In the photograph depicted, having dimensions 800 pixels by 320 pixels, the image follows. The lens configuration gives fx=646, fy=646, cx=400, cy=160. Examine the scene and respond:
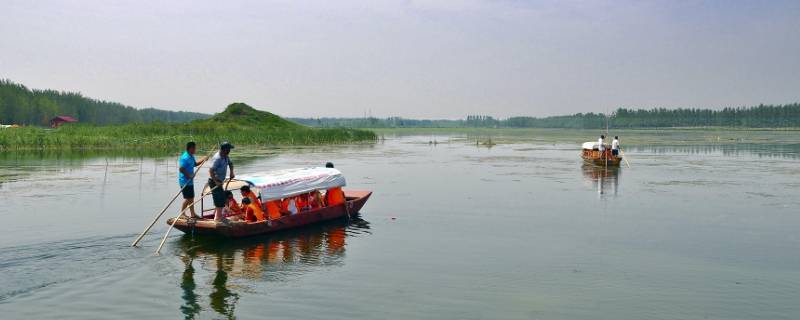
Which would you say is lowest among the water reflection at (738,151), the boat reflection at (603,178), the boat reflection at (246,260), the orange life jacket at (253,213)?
the boat reflection at (246,260)

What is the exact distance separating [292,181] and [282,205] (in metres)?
0.74

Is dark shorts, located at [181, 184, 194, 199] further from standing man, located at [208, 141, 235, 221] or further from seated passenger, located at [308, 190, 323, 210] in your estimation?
seated passenger, located at [308, 190, 323, 210]

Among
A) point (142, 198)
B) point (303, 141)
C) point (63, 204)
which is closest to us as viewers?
point (63, 204)

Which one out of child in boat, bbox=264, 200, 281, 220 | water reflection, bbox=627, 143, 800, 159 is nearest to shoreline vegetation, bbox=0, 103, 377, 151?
water reflection, bbox=627, 143, 800, 159

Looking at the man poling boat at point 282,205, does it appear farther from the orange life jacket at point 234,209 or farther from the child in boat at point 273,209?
the orange life jacket at point 234,209

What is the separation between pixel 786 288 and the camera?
38.4ft

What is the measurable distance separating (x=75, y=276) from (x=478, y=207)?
1329cm

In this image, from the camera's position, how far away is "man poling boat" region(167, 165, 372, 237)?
14891 millimetres

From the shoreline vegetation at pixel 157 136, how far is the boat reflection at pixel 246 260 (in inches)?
1629

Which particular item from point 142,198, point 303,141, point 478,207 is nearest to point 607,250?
point 478,207

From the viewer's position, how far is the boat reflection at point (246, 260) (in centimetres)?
1109

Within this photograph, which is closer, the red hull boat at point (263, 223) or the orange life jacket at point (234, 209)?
the red hull boat at point (263, 223)

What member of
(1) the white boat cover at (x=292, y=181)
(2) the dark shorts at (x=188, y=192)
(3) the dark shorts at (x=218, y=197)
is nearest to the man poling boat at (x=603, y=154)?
(1) the white boat cover at (x=292, y=181)

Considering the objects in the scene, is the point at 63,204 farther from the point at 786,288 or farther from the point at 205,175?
the point at 786,288
